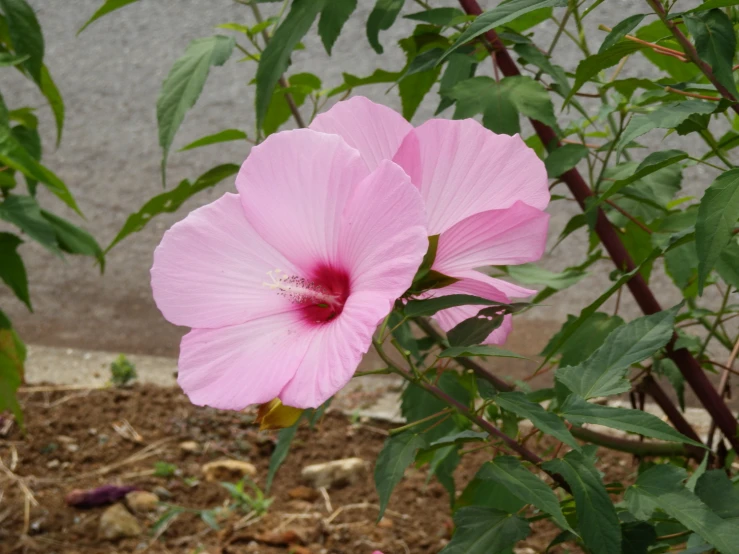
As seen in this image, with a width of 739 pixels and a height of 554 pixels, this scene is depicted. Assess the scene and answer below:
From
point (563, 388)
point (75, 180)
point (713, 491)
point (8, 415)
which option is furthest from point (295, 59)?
point (713, 491)

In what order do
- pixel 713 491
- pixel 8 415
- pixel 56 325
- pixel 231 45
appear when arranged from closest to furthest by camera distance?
1. pixel 713 491
2. pixel 231 45
3. pixel 8 415
4. pixel 56 325

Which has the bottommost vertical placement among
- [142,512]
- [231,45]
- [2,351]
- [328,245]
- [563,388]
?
[142,512]

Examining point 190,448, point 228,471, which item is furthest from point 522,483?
point 190,448

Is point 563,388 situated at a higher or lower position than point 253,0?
lower

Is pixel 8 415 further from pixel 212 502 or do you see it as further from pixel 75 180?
pixel 75 180

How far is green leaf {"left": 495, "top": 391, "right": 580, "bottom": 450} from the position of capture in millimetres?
450

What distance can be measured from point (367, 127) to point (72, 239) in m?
0.92

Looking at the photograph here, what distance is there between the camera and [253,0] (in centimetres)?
84

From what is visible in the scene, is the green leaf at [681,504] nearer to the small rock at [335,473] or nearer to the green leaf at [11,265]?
the green leaf at [11,265]

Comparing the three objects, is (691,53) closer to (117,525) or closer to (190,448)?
(117,525)

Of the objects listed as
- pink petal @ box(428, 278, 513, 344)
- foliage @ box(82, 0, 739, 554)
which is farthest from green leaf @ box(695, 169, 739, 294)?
pink petal @ box(428, 278, 513, 344)

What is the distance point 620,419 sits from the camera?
49 centimetres

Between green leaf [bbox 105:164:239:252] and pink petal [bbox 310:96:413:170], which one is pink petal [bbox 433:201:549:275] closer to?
pink petal [bbox 310:96:413:170]

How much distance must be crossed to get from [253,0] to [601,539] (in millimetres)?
577
